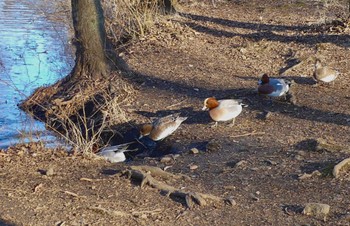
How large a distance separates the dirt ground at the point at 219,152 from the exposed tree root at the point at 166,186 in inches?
2.1

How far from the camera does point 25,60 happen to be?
14.9 meters

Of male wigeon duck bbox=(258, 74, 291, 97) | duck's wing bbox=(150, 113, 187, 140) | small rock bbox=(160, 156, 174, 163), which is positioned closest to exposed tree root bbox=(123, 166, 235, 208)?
small rock bbox=(160, 156, 174, 163)

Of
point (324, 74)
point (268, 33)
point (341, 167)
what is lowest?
point (268, 33)

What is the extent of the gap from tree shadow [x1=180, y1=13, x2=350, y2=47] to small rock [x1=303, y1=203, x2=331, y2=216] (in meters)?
7.91

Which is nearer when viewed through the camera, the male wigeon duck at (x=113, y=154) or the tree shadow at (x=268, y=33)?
the male wigeon duck at (x=113, y=154)

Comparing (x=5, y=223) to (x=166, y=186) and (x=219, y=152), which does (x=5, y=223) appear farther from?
(x=219, y=152)

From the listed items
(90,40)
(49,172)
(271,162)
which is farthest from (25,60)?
(271,162)

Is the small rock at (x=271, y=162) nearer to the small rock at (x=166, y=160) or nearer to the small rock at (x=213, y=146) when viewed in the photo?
the small rock at (x=213, y=146)

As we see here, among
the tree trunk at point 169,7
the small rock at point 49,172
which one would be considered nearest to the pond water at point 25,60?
the small rock at point 49,172

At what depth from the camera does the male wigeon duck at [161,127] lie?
349 inches

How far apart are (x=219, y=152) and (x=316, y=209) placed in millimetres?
2310

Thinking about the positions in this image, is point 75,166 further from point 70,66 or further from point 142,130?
point 70,66

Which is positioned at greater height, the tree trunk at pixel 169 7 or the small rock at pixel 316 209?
the small rock at pixel 316 209

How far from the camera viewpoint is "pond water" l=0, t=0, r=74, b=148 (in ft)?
34.2
